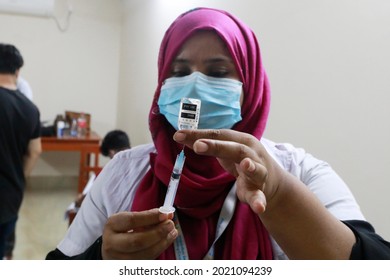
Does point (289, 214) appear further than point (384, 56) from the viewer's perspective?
No

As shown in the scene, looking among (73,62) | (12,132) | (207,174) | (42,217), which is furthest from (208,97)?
A: (73,62)

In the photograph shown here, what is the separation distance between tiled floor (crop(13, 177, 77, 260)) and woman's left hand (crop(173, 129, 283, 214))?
5.29 feet

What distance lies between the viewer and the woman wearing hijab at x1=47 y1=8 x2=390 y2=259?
1.83 feet

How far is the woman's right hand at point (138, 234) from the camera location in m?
0.52

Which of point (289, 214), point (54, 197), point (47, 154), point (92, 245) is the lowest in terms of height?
point (54, 197)

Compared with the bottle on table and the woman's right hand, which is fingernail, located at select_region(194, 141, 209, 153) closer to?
the woman's right hand

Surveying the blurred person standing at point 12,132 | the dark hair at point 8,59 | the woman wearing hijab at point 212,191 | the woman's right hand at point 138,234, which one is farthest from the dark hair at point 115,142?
the woman's right hand at point 138,234

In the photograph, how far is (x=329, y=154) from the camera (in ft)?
3.90

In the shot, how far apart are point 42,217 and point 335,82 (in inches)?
104

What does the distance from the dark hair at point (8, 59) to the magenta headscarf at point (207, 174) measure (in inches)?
42.8

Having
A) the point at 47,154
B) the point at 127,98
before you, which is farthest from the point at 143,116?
the point at 47,154

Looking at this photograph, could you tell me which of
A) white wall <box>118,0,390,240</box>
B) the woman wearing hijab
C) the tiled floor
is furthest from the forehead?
the tiled floor

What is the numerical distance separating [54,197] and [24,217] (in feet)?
1.91

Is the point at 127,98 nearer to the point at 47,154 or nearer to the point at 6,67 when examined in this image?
the point at 47,154
